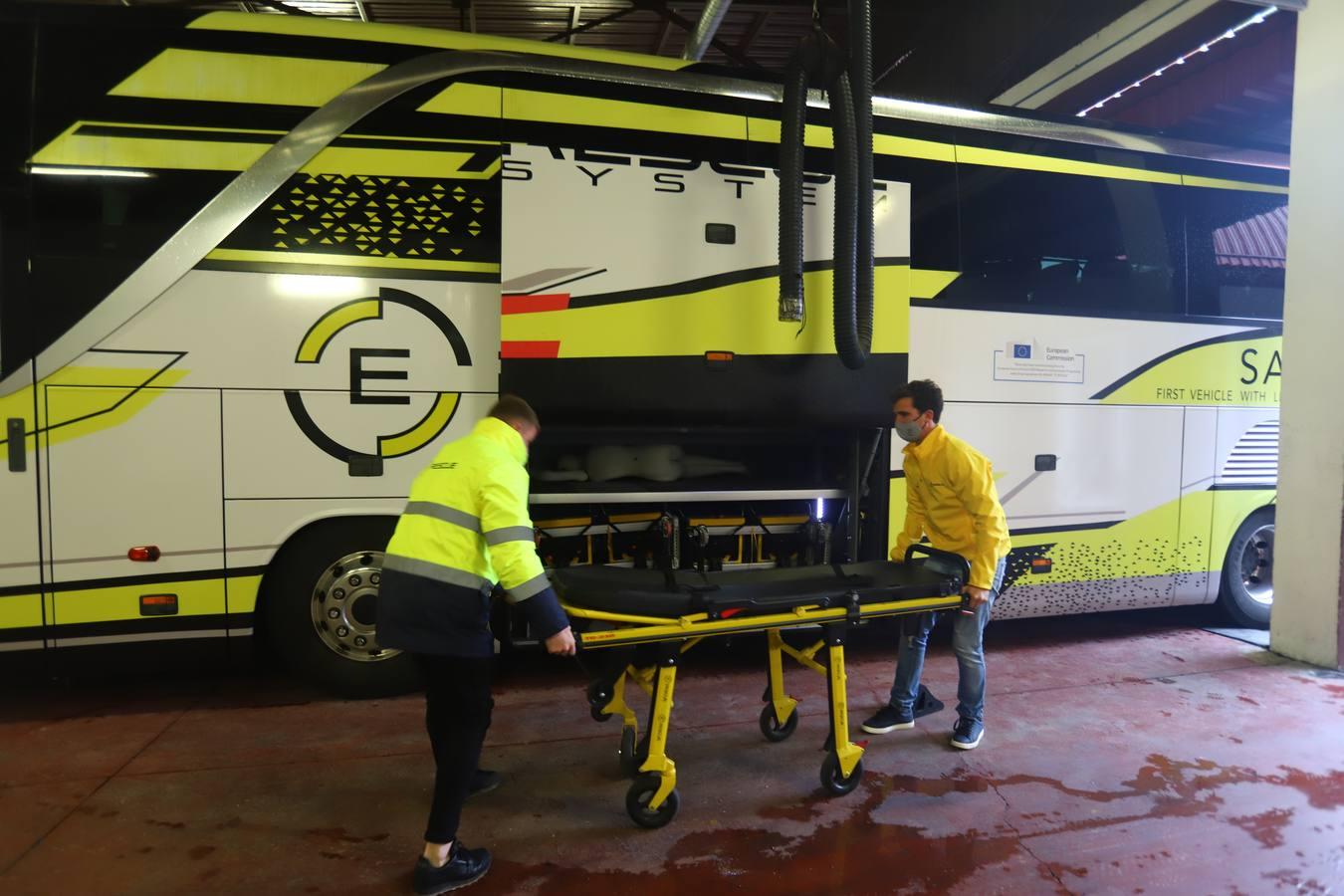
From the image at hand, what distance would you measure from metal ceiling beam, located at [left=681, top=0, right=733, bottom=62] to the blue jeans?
16.3ft

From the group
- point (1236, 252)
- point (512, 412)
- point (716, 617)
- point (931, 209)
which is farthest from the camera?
point (1236, 252)

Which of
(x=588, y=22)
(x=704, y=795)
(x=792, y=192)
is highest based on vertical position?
(x=588, y=22)

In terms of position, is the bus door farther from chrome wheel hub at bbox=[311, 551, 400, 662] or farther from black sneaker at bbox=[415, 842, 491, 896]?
black sneaker at bbox=[415, 842, 491, 896]

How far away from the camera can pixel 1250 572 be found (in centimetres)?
602

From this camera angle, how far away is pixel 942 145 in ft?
16.1

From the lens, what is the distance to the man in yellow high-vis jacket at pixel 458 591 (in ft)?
8.36

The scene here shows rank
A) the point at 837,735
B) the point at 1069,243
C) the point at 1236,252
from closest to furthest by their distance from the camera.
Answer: the point at 837,735
the point at 1069,243
the point at 1236,252

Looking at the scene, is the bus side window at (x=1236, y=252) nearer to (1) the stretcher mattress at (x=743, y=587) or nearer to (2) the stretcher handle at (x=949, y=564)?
(2) the stretcher handle at (x=949, y=564)

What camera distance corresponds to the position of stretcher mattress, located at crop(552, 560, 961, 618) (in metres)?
3.08

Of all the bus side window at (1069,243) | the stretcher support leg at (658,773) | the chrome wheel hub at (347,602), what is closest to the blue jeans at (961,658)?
the stretcher support leg at (658,773)

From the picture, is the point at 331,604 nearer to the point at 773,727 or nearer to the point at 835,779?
the point at 773,727

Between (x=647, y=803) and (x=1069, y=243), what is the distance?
4468mm

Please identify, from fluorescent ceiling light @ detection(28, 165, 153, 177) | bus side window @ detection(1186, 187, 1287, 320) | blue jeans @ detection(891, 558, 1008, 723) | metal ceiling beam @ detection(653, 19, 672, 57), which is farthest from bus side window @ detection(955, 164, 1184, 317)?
metal ceiling beam @ detection(653, 19, 672, 57)

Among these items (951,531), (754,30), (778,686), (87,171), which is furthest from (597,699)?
(754,30)
